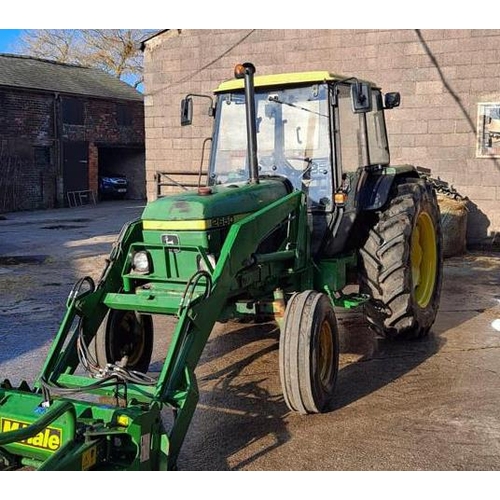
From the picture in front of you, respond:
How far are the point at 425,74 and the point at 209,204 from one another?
786 cm

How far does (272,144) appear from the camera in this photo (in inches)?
217

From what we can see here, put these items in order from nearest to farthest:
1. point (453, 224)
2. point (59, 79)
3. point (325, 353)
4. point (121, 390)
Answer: point (121, 390) → point (325, 353) → point (453, 224) → point (59, 79)

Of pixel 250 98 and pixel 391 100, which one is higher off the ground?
pixel 391 100

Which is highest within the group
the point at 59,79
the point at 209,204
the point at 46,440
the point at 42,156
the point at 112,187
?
the point at 59,79

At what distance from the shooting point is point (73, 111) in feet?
83.4

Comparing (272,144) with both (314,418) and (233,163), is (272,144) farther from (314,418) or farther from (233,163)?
(314,418)

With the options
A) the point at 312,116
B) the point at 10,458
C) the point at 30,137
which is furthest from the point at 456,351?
the point at 30,137

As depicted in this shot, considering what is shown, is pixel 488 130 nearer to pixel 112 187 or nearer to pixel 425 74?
pixel 425 74

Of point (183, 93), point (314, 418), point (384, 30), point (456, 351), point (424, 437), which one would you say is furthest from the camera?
point (183, 93)

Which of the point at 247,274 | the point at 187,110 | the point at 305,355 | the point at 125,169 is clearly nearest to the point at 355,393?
the point at 305,355

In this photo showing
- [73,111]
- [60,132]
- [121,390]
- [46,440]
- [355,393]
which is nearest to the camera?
[46,440]

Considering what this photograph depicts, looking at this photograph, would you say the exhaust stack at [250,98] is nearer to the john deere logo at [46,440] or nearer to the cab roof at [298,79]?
the cab roof at [298,79]

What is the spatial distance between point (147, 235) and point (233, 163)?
1360 mm

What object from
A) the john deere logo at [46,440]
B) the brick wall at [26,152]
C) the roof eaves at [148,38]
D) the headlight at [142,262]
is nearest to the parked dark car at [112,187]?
the brick wall at [26,152]
